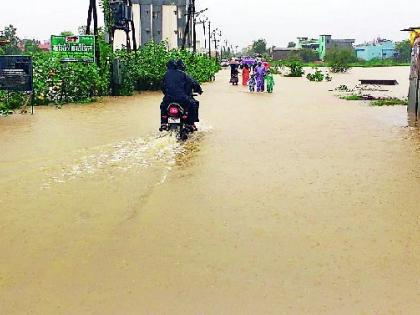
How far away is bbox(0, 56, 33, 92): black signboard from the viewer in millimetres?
15031

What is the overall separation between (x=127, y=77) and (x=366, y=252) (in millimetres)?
18834

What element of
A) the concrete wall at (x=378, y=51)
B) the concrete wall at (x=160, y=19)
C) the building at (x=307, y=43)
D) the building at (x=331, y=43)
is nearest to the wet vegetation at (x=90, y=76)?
the concrete wall at (x=160, y=19)

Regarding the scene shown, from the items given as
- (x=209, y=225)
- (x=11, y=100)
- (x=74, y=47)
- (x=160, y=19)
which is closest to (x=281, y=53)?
(x=160, y=19)

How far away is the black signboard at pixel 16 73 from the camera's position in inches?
592

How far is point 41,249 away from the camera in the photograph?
4535mm

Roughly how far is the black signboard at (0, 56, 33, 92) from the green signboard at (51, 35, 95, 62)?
3.18 meters

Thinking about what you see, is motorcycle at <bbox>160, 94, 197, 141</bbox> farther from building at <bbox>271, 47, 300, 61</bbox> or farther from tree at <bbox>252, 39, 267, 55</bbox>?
tree at <bbox>252, 39, 267, 55</bbox>

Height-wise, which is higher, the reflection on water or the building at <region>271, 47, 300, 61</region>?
the building at <region>271, 47, 300, 61</region>

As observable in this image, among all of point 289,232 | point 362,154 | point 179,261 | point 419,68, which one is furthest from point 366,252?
point 419,68

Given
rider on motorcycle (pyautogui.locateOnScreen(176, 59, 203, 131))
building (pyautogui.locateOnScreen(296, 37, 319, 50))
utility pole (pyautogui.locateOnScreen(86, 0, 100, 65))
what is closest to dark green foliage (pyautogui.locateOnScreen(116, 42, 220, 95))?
utility pole (pyautogui.locateOnScreen(86, 0, 100, 65))

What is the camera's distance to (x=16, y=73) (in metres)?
15.1

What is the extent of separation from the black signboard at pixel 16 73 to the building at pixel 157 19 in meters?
54.5

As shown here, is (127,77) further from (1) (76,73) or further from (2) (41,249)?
(2) (41,249)

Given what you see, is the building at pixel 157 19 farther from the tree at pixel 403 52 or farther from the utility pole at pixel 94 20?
the tree at pixel 403 52
